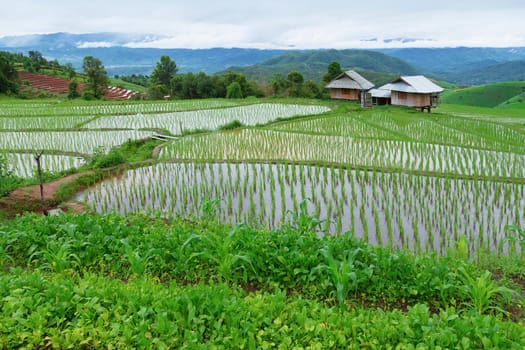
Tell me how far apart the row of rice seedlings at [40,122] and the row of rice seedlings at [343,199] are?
8.06 meters

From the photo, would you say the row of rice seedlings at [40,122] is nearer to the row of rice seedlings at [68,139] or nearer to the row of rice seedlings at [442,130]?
the row of rice seedlings at [68,139]

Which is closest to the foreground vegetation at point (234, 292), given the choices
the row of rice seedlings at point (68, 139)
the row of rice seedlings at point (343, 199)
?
the row of rice seedlings at point (343, 199)

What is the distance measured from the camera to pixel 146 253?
4.36 meters

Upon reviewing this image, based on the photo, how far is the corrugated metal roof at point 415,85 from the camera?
2286 cm

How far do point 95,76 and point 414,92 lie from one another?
24.1 meters

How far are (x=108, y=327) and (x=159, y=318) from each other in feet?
1.46

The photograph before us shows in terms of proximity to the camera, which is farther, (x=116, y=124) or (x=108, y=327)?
(x=116, y=124)

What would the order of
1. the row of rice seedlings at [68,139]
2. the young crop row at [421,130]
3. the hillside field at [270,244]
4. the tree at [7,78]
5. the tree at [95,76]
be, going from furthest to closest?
the tree at [95,76] → the tree at [7,78] → the row of rice seedlings at [68,139] → the young crop row at [421,130] → the hillside field at [270,244]

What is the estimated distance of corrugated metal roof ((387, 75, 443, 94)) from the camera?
2286 cm

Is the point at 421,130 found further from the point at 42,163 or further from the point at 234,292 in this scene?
the point at 234,292

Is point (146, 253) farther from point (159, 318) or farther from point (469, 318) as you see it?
point (469, 318)

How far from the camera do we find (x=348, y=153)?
10.5 m

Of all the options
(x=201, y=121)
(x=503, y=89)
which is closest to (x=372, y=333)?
(x=201, y=121)

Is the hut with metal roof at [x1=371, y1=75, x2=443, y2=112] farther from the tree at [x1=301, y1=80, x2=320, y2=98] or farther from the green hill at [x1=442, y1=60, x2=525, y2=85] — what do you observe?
the green hill at [x1=442, y1=60, x2=525, y2=85]
